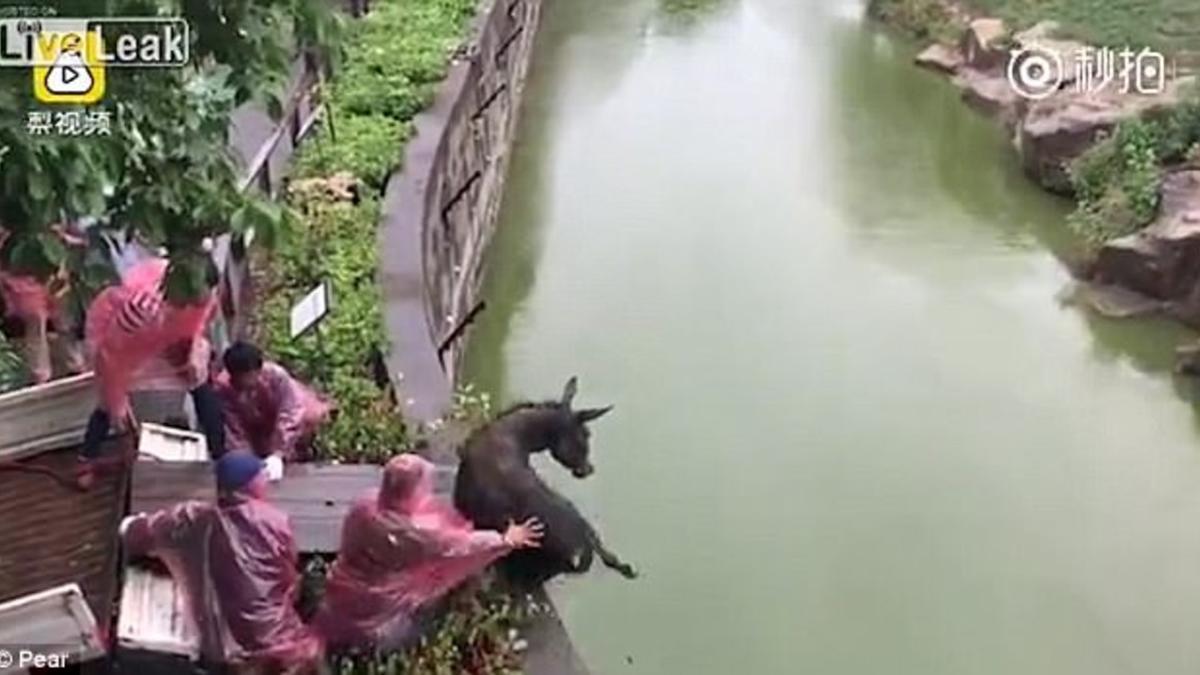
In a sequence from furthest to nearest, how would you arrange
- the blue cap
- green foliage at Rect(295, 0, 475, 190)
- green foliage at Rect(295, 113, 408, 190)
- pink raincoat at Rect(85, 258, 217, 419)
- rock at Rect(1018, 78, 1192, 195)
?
rock at Rect(1018, 78, 1192, 195)
green foliage at Rect(295, 0, 475, 190)
green foliage at Rect(295, 113, 408, 190)
pink raincoat at Rect(85, 258, 217, 419)
the blue cap

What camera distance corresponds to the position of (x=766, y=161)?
11.3 metres

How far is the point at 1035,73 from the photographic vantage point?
39.2 feet

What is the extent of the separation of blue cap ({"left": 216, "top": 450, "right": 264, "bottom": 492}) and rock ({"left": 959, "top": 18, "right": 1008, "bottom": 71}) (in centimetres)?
960

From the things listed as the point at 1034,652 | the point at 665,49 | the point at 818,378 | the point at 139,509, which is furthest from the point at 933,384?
the point at 665,49

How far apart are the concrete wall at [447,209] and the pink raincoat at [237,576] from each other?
136cm

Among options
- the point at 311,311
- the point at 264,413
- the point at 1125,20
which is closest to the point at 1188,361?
the point at 1125,20

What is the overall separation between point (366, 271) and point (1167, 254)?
459cm

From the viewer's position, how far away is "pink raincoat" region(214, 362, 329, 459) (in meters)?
4.69

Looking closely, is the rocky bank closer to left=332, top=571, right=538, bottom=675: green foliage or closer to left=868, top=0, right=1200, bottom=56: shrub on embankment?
left=868, top=0, right=1200, bottom=56: shrub on embankment

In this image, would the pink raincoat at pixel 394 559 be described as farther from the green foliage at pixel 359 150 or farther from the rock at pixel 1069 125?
the rock at pixel 1069 125

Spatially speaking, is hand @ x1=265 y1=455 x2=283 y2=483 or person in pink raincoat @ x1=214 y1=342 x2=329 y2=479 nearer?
hand @ x1=265 y1=455 x2=283 y2=483

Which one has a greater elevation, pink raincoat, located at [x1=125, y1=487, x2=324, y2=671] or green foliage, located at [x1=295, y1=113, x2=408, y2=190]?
green foliage, located at [x1=295, y1=113, x2=408, y2=190]

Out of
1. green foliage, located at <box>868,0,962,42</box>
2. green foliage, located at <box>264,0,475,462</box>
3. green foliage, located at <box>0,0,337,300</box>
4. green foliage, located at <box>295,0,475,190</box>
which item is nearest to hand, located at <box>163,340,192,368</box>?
green foliage, located at <box>264,0,475,462</box>

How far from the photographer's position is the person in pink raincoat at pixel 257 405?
4688 mm
